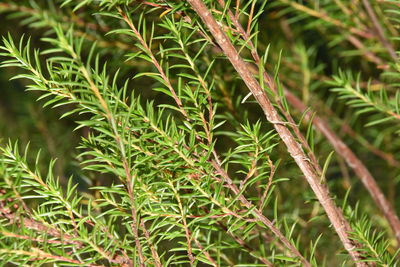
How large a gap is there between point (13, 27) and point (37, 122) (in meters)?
0.17

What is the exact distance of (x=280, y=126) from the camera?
0.27 meters

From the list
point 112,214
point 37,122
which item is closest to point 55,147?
point 37,122

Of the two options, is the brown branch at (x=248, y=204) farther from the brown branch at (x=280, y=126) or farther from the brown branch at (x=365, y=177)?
the brown branch at (x=365, y=177)

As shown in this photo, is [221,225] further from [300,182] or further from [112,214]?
[300,182]

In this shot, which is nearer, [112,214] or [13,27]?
[112,214]

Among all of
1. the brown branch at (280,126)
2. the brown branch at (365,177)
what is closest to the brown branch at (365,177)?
the brown branch at (365,177)

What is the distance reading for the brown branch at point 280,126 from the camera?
247mm

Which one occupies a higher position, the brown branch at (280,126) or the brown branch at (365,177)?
the brown branch at (280,126)

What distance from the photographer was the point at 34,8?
50 cm

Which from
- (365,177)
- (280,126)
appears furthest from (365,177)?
(280,126)

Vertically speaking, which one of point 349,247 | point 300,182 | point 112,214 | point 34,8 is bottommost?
point 300,182

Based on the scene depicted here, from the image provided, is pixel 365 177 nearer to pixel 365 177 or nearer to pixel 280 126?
pixel 365 177

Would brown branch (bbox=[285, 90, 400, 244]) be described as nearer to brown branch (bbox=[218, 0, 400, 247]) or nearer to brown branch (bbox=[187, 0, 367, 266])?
brown branch (bbox=[218, 0, 400, 247])

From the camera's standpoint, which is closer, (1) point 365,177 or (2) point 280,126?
(2) point 280,126
